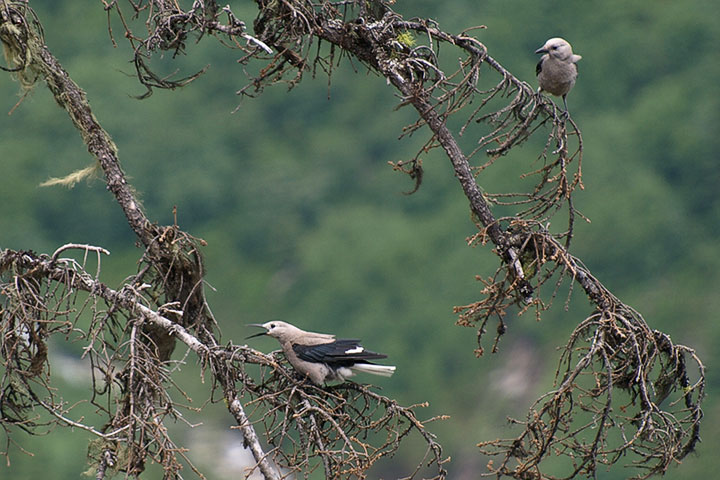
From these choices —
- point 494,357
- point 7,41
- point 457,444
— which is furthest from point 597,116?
point 7,41

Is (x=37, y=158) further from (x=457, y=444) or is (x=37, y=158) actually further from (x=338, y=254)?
(x=457, y=444)

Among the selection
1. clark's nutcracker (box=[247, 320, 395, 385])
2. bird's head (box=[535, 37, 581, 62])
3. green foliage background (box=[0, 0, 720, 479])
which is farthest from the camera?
green foliage background (box=[0, 0, 720, 479])

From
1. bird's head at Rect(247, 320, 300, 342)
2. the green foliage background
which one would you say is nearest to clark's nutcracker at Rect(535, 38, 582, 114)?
bird's head at Rect(247, 320, 300, 342)

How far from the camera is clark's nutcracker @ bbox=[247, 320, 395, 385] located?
587 centimetres

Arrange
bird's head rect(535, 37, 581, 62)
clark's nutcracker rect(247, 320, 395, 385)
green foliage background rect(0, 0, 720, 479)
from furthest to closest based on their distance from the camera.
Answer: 1. green foliage background rect(0, 0, 720, 479)
2. bird's head rect(535, 37, 581, 62)
3. clark's nutcracker rect(247, 320, 395, 385)

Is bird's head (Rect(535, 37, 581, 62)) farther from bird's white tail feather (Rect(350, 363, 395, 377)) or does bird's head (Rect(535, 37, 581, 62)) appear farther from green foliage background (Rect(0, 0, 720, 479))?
green foliage background (Rect(0, 0, 720, 479))

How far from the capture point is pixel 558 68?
20.1ft

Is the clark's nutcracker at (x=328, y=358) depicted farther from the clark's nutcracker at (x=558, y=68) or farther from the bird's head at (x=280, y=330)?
the clark's nutcracker at (x=558, y=68)

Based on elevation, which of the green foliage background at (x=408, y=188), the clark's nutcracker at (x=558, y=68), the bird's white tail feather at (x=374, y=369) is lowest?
the bird's white tail feather at (x=374, y=369)

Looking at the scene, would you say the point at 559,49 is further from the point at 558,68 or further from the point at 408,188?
the point at 408,188

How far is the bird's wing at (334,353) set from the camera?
5.88 m

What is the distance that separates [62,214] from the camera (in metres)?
15.3

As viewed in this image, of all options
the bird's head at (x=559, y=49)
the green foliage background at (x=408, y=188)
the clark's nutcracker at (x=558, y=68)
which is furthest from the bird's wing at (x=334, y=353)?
the green foliage background at (x=408, y=188)

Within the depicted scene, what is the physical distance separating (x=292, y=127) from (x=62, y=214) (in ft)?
14.2
